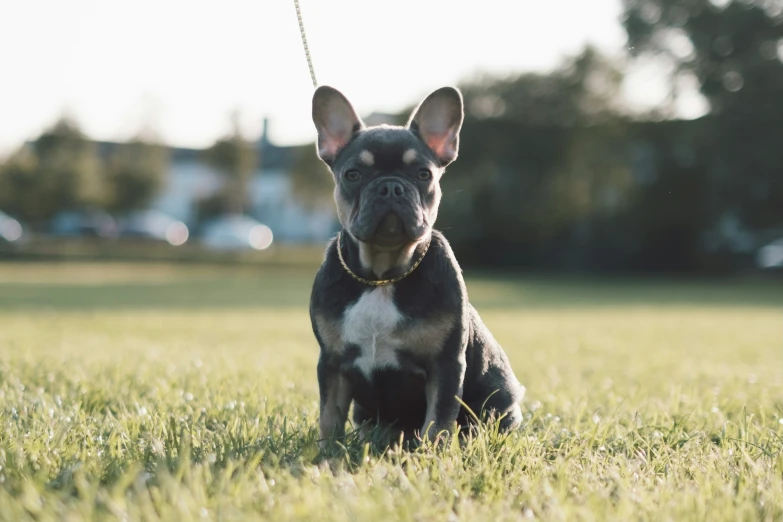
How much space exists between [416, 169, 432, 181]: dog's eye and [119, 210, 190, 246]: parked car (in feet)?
177

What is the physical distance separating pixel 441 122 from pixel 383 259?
0.87m

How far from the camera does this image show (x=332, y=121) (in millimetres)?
4176

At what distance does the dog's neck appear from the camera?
3.77m

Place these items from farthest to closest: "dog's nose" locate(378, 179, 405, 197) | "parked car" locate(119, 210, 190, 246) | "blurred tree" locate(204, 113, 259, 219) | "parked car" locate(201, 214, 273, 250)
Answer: "parked car" locate(119, 210, 190, 246) → "parked car" locate(201, 214, 273, 250) → "blurred tree" locate(204, 113, 259, 219) → "dog's nose" locate(378, 179, 405, 197)

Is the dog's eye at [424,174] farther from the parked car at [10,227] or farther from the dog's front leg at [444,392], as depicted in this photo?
the parked car at [10,227]

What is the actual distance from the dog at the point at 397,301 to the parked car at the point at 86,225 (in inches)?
2131

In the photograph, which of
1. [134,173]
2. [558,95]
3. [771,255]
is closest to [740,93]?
[558,95]

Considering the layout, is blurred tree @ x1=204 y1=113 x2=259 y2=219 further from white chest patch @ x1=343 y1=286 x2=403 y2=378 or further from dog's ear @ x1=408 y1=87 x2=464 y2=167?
white chest patch @ x1=343 y1=286 x2=403 y2=378

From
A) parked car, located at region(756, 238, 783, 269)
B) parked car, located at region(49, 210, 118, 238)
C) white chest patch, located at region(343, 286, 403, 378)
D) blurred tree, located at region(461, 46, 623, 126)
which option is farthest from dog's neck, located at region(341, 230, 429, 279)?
parked car, located at region(49, 210, 118, 238)

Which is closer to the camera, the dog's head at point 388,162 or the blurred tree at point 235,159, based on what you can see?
the dog's head at point 388,162

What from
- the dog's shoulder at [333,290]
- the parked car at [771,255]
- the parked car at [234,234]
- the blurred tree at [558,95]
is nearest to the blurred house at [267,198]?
the parked car at [234,234]

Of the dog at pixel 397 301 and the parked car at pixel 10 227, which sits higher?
the dog at pixel 397 301

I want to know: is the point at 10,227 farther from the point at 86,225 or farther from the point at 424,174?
the point at 424,174

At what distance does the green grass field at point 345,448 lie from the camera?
8.39 feet
